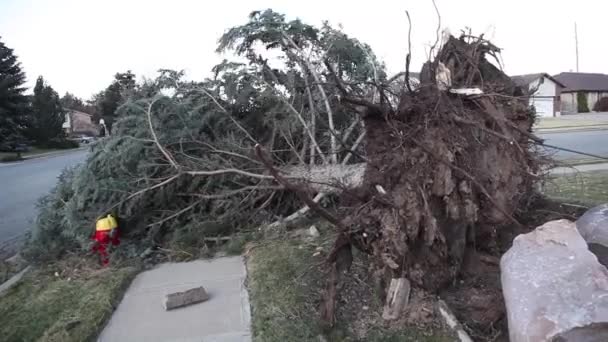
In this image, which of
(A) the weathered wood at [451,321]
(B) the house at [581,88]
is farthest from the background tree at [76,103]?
(A) the weathered wood at [451,321]

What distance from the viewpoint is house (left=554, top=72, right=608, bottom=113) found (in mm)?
53469

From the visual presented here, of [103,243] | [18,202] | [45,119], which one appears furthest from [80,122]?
[103,243]

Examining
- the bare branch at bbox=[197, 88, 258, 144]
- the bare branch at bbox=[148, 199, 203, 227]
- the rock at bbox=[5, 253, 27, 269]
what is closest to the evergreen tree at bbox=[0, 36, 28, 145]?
the rock at bbox=[5, 253, 27, 269]

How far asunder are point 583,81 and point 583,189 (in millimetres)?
58620

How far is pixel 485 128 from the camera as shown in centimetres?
399

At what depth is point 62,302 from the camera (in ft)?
15.1

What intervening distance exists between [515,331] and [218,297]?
8.38 ft

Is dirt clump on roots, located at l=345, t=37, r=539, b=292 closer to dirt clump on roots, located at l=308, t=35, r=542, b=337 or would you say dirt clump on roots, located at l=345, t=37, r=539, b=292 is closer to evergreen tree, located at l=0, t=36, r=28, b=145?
dirt clump on roots, located at l=308, t=35, r=542, b=337

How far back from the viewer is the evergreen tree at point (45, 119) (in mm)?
45156

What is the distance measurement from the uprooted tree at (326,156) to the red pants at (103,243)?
227 millimetres

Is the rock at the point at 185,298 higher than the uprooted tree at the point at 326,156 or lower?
lower

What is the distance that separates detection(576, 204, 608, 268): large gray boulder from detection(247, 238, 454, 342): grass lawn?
44.6 inches

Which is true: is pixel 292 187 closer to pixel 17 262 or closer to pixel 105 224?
pixel 105 224

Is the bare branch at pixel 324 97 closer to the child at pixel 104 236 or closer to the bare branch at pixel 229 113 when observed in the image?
the bare branch at pixel 229 113
